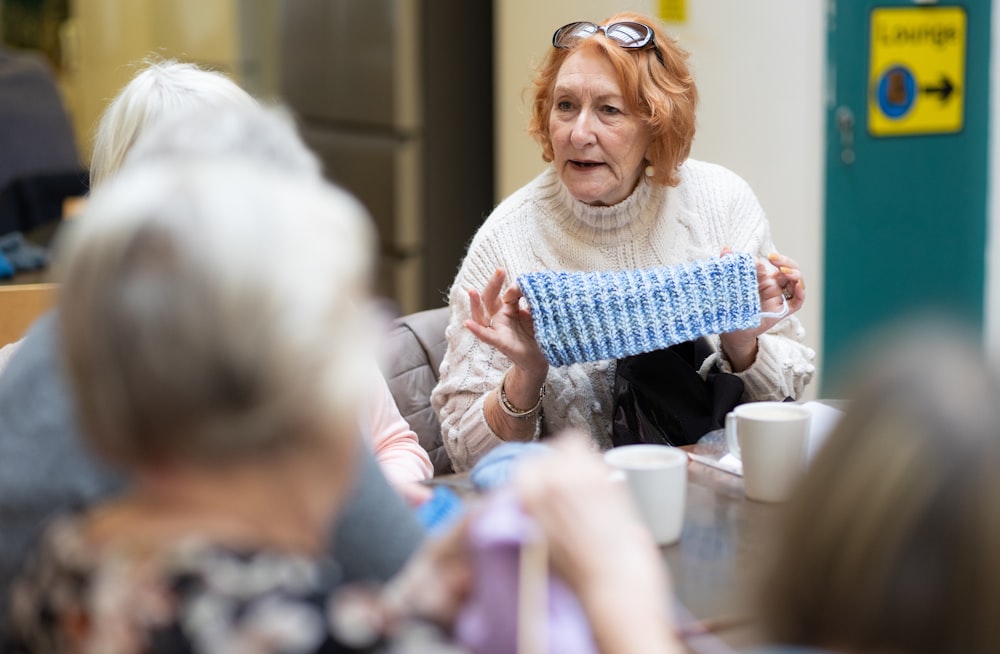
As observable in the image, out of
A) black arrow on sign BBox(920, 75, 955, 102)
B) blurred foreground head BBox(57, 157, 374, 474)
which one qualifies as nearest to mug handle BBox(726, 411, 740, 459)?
blurred foreground head BBox(57, 157, 374, 474)

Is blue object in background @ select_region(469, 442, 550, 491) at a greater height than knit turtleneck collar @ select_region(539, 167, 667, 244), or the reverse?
knit turtleneck collar @ select_region(539, 167, 667, 244)

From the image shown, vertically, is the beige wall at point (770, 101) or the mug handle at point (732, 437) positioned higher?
the beige wall at point (770, 101)

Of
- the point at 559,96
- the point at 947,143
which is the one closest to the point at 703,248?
the point at 559,96

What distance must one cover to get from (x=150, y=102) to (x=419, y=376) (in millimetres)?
902

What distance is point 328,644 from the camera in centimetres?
76

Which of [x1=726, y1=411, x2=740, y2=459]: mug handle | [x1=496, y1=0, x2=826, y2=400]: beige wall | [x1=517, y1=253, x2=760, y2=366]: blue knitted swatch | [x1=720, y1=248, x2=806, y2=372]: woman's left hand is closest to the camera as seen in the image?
[x1=726, y1=411, x2=740, y2=459]: mug handle

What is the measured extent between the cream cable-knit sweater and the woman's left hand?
23 millimetres

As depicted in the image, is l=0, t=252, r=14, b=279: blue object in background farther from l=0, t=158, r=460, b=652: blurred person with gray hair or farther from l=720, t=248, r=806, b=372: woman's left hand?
l=0, t=158, r=460, b=652: blurred person with gray hair

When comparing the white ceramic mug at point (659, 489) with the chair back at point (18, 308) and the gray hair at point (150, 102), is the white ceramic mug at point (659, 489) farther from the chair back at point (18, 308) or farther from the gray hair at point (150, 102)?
the chair back at point (18, 308)

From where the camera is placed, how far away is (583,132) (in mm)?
2090

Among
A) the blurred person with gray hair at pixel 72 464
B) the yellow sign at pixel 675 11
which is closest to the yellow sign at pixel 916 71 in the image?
the yellow sign at pixel 675 11

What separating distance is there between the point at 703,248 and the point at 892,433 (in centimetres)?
137

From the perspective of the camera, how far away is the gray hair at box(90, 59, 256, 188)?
1412mm

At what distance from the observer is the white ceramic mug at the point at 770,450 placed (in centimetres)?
143
